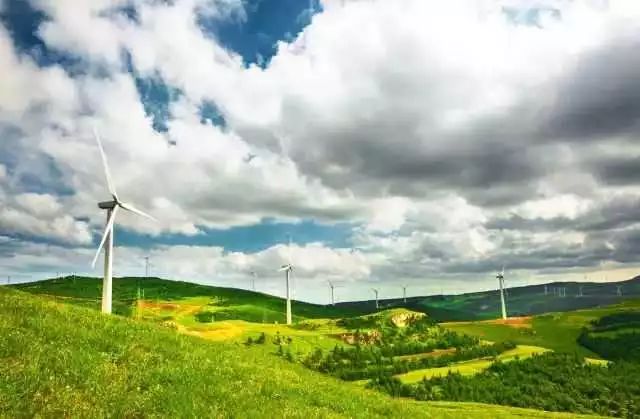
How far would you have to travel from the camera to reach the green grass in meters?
156

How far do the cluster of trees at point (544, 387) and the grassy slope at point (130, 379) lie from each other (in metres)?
111

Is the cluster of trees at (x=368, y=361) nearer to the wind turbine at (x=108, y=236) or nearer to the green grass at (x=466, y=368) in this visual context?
the green grass at (x=466, y=368)

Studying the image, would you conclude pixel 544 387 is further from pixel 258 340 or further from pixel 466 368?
pixel 258 340

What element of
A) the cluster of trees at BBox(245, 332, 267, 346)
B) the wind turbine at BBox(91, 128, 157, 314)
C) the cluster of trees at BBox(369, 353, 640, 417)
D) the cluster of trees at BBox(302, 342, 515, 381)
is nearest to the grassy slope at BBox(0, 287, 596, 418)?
the wind turbine at BBox(91, 128, 157, 314)

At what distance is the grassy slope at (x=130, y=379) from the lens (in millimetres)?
20406

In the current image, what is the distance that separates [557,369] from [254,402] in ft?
517

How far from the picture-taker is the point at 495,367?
161750 millimetres

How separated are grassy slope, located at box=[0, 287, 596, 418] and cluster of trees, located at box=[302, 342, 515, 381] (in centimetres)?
13291

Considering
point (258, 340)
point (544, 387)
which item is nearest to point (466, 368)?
point (544, 387)

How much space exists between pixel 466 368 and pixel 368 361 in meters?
31.6

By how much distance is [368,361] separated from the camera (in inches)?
7146

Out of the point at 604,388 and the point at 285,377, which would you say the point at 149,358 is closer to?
the point at 285,377

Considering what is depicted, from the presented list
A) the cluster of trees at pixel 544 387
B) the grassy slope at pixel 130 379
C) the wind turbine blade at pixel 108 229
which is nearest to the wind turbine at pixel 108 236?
the wind turbine blade at pixel 108 229

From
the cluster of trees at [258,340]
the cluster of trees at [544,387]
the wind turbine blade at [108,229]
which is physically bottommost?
the cluster of trees at [544,387]
